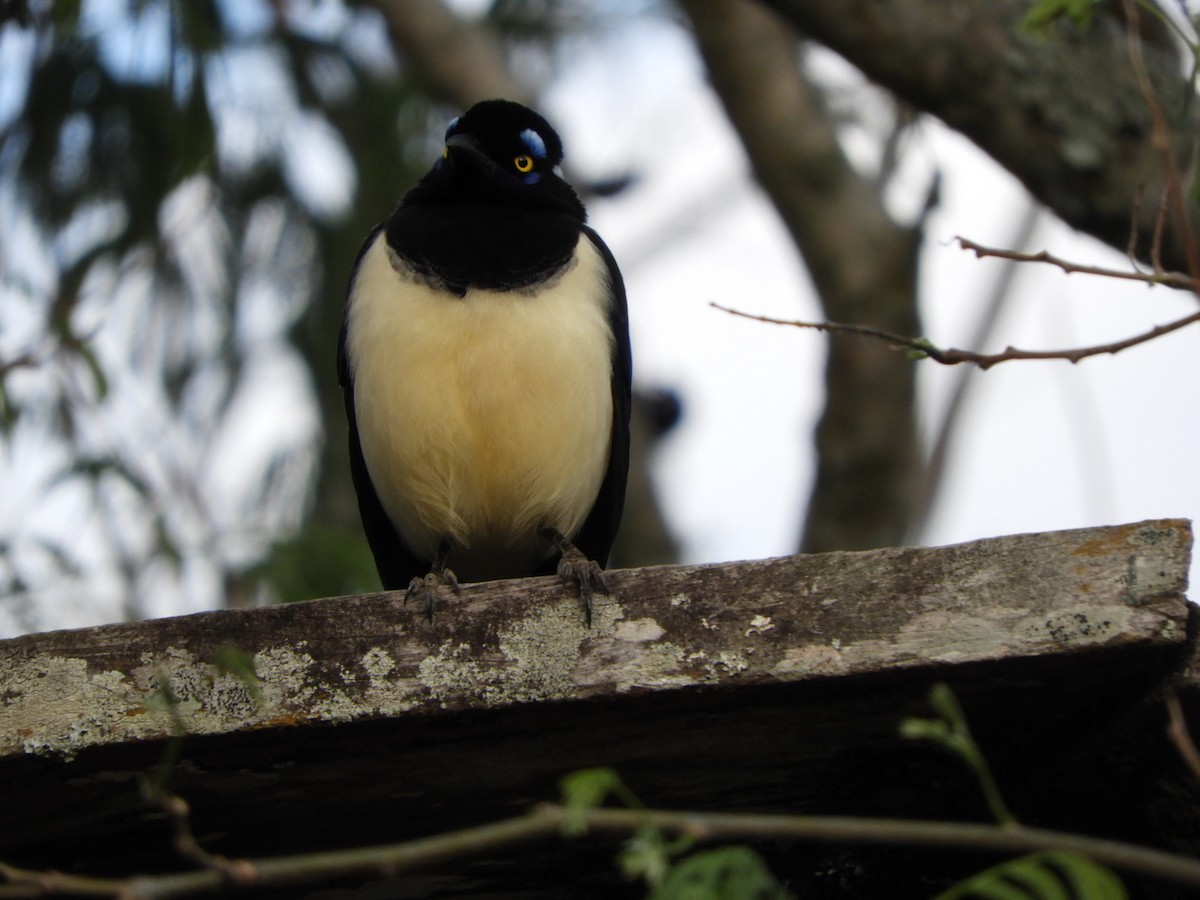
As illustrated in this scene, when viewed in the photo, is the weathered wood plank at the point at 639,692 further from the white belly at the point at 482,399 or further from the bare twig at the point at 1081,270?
the white belly at the point at 482,399

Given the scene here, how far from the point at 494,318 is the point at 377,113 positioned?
3.32m

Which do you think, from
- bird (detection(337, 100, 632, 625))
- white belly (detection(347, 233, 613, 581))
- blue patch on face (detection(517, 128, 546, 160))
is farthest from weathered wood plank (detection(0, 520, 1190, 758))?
blue patch on face (detection(517, 128, 546, 160))

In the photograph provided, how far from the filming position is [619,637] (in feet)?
7.02

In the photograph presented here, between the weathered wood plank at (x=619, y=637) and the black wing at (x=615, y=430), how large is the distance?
1.51 meters

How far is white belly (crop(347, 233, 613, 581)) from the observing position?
340 centimetres

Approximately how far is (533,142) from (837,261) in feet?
7.25

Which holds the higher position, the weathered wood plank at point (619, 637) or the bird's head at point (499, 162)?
the bird's head at point (499, 162)

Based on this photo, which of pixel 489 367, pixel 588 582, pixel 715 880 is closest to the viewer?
pixel 715 880

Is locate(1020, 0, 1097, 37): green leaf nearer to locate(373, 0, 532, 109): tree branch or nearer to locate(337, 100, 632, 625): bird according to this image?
locate(337, 100, 632, 625): bird

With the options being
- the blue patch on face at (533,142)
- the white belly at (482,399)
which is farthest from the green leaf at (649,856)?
the blue patch on face at (533,142)

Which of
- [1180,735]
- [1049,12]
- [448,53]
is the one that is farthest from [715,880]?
[448,53]

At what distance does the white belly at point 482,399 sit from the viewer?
11.1 feet

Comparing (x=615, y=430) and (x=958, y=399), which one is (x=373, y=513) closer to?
(x=615, y=430)

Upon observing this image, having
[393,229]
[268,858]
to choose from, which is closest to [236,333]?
[393,229]
